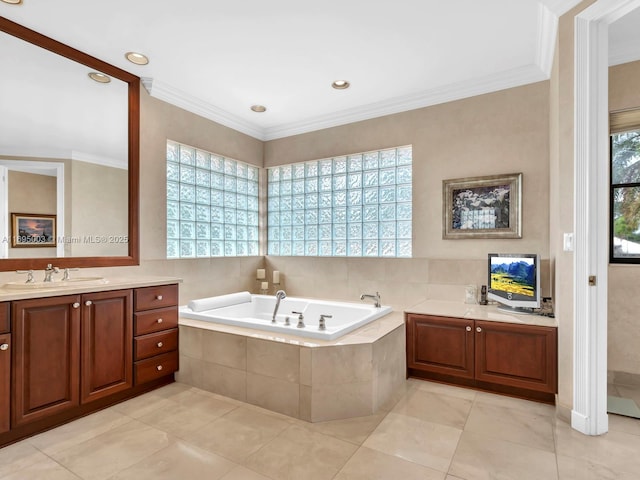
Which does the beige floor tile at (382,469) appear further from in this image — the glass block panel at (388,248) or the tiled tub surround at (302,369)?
the glass block panel at (388,248)

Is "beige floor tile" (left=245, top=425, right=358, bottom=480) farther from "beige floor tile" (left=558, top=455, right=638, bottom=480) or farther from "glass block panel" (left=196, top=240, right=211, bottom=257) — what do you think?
"glass block panel" (left=196, top=240, right=211, bottom=257)

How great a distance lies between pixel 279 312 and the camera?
366 centimetres

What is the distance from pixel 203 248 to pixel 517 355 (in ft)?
9.97

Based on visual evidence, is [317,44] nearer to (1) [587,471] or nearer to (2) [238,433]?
(2) [238,433]

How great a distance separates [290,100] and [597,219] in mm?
2824

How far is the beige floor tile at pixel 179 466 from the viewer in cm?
168

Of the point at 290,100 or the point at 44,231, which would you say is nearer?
the point at 44,231

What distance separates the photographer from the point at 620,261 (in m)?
2.66

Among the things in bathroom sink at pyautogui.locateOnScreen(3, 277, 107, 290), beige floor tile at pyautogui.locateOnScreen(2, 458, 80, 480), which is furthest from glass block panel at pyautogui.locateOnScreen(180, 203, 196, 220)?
beige floor tile at pyautogui.locateOnScreen(2, 458, 80, 480)

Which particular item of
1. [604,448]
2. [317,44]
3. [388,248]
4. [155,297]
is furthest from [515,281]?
[155,297]

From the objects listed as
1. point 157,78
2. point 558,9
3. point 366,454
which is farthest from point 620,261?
point 157,78

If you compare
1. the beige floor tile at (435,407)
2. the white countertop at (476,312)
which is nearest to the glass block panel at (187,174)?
the white countertop at (476,312)

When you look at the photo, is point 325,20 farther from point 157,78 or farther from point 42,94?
point 42,94

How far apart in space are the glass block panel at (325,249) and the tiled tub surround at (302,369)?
151cm
